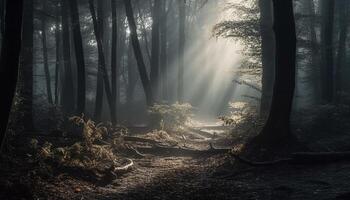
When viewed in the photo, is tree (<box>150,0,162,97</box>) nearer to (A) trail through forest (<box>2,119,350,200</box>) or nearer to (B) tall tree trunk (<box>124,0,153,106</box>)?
(B) tall tree trunk (<box>124,0,153,106</box>)

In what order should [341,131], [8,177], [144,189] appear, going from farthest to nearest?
[341,131] < [144,189] < [8,177]

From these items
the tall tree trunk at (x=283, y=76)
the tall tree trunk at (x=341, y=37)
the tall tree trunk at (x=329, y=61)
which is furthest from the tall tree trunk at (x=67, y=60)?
the tall tree trunk at (x=283, y=76)

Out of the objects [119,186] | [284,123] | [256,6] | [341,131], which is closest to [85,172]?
[119,186]

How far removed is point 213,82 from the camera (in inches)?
2117

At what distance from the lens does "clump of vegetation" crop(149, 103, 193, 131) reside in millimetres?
24781

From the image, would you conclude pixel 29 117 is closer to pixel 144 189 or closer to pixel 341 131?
pixel 144 189

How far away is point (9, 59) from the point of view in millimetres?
9219

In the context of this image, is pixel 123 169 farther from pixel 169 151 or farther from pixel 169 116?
pixel 169 116

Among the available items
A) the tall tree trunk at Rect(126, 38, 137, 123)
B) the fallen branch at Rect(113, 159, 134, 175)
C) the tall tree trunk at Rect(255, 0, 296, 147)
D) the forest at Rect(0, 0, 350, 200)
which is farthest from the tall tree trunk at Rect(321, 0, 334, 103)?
the tall tree trunk at Rect(126, 38, 137, 123)

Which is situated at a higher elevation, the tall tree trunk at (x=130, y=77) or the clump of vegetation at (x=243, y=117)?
the tall tree trunk at (x=130, y=77)

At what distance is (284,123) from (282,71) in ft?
5.19

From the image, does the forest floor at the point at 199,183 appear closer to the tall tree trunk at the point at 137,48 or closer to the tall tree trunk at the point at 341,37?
the tall tree trunk at the point at 137,48

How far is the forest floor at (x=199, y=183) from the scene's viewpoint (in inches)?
369

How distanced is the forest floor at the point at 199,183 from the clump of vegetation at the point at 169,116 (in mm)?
10877
